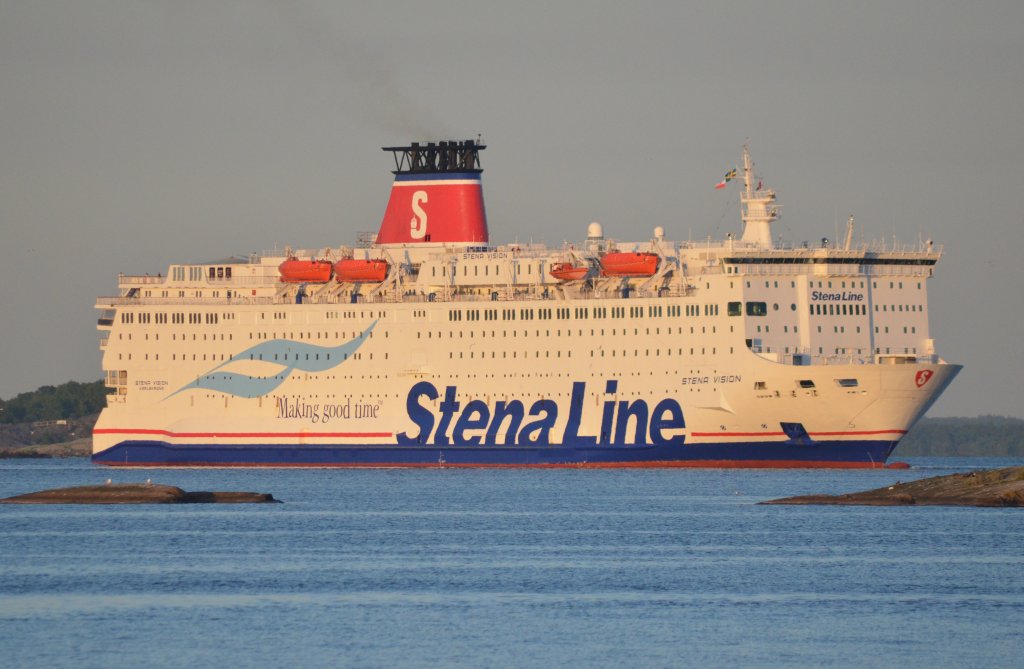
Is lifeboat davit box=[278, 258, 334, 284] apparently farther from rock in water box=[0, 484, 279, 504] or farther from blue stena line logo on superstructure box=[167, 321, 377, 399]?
rock in water box=[0, 484, 279, 504]

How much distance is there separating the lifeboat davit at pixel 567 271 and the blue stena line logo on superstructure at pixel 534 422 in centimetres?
360

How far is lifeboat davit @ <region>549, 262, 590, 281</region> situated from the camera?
64750 mm

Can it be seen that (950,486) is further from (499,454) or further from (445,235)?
(445,235)

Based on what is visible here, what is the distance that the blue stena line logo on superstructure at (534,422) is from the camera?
204 ft

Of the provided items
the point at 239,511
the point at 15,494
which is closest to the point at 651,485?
the point at 239,511

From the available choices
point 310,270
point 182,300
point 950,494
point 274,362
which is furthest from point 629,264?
point 950,494

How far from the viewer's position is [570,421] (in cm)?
6350

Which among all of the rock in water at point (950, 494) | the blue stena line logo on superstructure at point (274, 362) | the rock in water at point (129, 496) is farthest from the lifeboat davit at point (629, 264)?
the rock in water at point (129, 496)

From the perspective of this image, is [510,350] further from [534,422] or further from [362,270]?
[362,270]

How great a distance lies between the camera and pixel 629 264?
211 feet

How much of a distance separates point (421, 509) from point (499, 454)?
13276 millimetres

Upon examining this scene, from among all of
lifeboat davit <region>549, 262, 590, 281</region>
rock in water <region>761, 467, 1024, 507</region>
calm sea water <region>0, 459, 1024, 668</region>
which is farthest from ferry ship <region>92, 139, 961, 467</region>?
rock in water <region>761, 467, 1024, 507</region>

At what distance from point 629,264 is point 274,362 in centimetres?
1259

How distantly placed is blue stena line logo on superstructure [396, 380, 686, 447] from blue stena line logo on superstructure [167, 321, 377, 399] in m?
3.05
